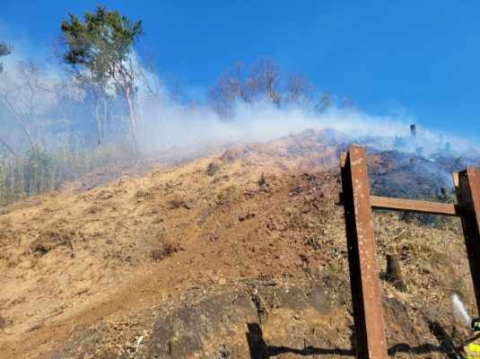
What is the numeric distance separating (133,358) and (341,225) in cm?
411

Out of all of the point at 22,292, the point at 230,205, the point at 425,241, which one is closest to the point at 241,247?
the point at 230,205

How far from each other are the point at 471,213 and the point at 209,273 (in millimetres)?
3584

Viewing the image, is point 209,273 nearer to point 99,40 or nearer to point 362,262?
point 362,262

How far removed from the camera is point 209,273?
16.3ft

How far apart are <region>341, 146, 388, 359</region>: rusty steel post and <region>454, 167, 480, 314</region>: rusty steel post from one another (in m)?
0.89

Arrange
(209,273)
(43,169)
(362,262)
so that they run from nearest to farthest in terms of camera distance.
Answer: (362,262), (209,273), (43,169)

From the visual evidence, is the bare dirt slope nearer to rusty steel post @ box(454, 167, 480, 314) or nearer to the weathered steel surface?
rusty steel post @ box(454, 167, 480, 314)

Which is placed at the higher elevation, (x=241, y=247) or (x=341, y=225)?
(x=341, y=225)

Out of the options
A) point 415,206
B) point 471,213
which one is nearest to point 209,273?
point 415,206

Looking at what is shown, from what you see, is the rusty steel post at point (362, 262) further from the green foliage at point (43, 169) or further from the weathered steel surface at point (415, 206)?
the green foliage at point (43, 169)

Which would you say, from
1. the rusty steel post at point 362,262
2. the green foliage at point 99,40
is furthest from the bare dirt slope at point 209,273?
the green foliage at point 99,40

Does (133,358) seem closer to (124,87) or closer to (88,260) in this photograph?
(88,260)

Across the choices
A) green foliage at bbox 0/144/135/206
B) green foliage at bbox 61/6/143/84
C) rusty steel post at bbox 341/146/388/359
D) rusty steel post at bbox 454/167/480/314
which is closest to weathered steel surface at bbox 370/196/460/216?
rusty steel post at bbox 454/167/480/314

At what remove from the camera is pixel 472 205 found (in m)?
2.34
